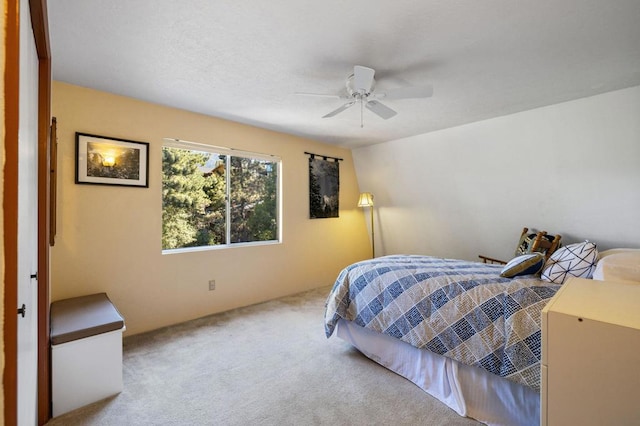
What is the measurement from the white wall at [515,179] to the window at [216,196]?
1.96m

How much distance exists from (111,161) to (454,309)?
326 centimetres

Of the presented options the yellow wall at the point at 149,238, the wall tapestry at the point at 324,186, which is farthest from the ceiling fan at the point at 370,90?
the wall tapestry at the point at 324,186

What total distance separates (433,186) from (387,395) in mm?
3059

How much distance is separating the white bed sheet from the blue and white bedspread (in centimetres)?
13

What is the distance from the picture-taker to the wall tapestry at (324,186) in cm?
465

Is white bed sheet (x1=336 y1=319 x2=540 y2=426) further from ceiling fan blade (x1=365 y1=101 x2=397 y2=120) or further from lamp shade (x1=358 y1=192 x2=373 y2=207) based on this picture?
lamp shade (x1=358 y1=192 x2=373 y2=207)

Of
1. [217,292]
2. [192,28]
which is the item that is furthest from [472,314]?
[217,292]

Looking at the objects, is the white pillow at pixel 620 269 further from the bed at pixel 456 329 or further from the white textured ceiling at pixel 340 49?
the white textured ceiling at pixel 340 49

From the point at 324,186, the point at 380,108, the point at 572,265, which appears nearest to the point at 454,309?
the point at 572,265

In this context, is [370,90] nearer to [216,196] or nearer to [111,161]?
[216,196]

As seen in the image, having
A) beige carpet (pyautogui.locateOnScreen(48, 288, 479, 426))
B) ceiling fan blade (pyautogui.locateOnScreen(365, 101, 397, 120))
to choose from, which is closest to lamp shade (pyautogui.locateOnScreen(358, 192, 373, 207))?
beige carpet (pyautogui.locateOnScreen(48, 288, 479, 426))

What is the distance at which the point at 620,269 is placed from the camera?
1771 mm

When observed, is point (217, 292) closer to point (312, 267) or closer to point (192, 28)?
point (312, 267)

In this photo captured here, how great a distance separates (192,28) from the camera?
1.82 meters
